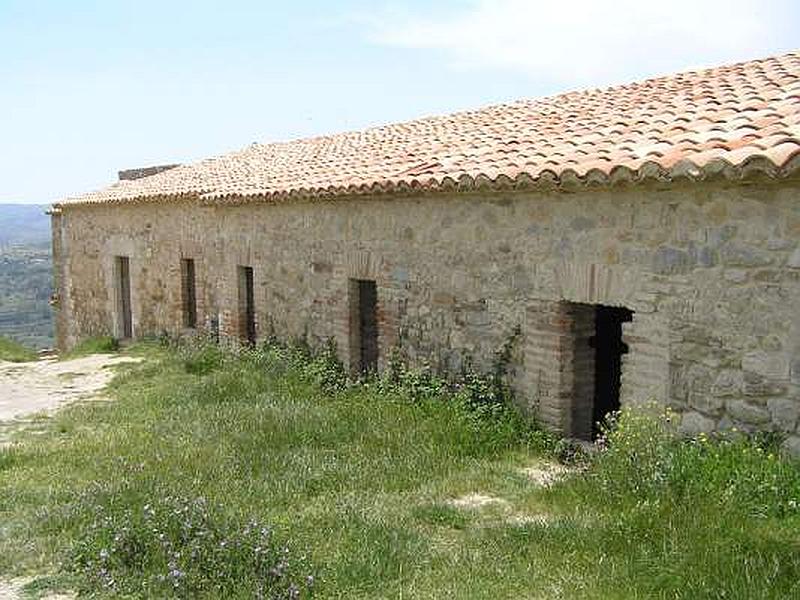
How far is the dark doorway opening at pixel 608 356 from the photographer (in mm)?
8180

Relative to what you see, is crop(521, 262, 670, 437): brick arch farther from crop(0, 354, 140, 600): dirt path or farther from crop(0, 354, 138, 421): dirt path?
crop(0, 354, 138, 421): dirt path

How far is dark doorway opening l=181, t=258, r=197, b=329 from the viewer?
47.5 ft

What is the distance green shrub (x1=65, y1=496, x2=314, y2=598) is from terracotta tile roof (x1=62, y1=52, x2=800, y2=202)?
3.51 meters

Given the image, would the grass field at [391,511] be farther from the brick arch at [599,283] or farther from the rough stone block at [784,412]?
the brick arch at [599,283]

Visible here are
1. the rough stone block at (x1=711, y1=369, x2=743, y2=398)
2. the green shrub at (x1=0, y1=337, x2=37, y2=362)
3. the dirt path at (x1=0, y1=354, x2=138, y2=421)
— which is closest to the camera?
the rough stone block at (x1=711, y1=369, x2=743, y2=398)

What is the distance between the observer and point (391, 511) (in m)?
5.34

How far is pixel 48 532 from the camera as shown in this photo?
17.0 ft

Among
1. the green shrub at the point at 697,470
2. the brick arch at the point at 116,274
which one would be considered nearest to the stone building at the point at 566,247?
the green shrub at the point at 697,470

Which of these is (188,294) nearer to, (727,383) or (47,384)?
(47,384)

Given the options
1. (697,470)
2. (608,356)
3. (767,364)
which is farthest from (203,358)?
(767,364)

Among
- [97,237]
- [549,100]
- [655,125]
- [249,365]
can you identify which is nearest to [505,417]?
[655,125]

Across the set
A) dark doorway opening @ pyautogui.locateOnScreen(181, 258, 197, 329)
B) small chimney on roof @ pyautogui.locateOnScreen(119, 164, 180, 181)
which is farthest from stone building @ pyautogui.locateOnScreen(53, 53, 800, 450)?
small chimney on roof @ pyautogui.locateOnScreen(119, 164, 180, 181)

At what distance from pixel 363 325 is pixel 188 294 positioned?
5.72 m

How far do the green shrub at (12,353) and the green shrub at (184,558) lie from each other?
495 inches
